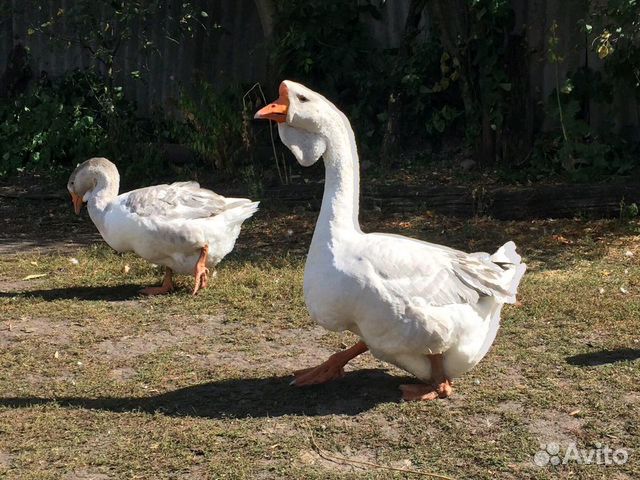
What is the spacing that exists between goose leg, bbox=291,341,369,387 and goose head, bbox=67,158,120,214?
310 cm

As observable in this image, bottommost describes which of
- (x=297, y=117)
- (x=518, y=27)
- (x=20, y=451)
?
(x=20, y=451)

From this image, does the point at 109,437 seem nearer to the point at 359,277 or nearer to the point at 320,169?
the point at 359,277

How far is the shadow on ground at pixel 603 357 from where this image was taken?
17.8 ft

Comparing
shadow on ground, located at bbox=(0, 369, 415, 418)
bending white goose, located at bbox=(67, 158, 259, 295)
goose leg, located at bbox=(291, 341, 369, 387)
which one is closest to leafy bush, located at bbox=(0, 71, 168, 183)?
bending white goose, located at bbox=(67, 158, 259, 295)

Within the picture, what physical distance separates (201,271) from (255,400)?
7.63 feet

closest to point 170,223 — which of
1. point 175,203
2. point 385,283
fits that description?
point 175,203

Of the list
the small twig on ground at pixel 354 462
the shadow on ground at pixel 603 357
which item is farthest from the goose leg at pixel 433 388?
the shadow on ground at pixel 603 357

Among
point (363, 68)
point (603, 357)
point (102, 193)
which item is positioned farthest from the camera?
point (363, 68)

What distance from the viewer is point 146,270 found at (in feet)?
26.0

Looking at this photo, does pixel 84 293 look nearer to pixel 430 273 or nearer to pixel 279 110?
pixel 279 110

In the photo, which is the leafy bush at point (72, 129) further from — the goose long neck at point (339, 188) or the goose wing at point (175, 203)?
the goose long neck at point (339, 188)

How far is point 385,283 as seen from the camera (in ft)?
15.2

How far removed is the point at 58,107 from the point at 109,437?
878cm

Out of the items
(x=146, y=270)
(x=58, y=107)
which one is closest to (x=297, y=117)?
(x=146, y=270)
